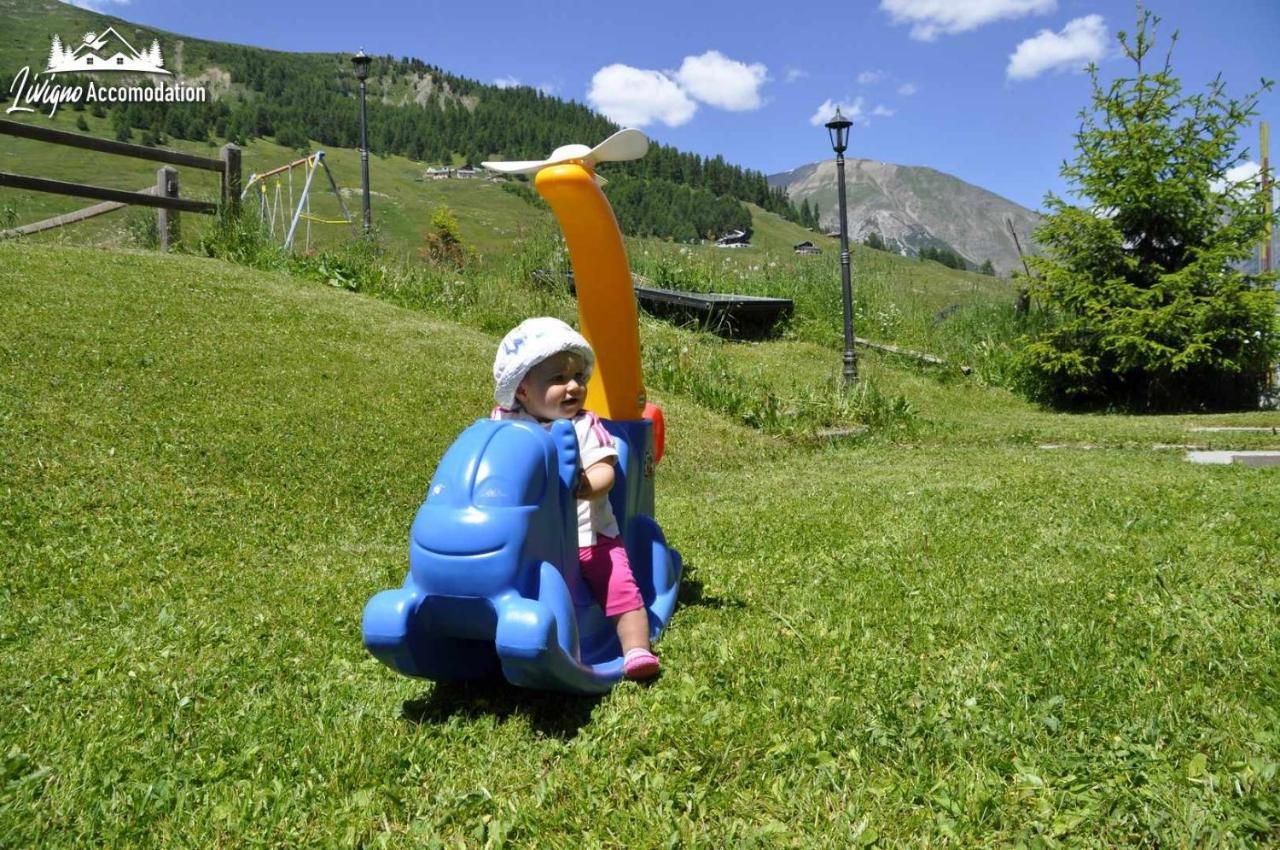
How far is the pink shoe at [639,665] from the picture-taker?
3.42m

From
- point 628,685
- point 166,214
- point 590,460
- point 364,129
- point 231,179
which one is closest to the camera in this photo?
point 628,685

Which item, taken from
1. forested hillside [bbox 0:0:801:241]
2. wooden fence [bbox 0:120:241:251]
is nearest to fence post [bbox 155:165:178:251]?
wooden fence [bbox 0:120:241:251]

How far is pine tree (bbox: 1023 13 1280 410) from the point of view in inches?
531

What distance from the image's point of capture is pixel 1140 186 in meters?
14.0

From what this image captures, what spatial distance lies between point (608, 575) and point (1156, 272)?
44.0 feet

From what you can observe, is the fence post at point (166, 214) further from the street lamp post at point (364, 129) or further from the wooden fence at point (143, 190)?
the street lamp post at point (364, 129)

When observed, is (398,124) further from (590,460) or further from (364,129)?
(590,460)

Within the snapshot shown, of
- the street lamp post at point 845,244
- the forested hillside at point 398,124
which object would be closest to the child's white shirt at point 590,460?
the street lamp post at point 845,244

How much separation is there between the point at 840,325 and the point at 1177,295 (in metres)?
6.44

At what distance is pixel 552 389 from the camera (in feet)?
11.9

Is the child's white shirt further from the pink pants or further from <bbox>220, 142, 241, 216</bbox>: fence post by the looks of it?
<bbox>220, 142, 241, 216</bbox>: fence post

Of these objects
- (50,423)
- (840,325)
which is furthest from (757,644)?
(840,325)

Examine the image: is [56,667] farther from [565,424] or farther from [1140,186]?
[1140,186]

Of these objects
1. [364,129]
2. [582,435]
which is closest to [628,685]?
[582,435]
